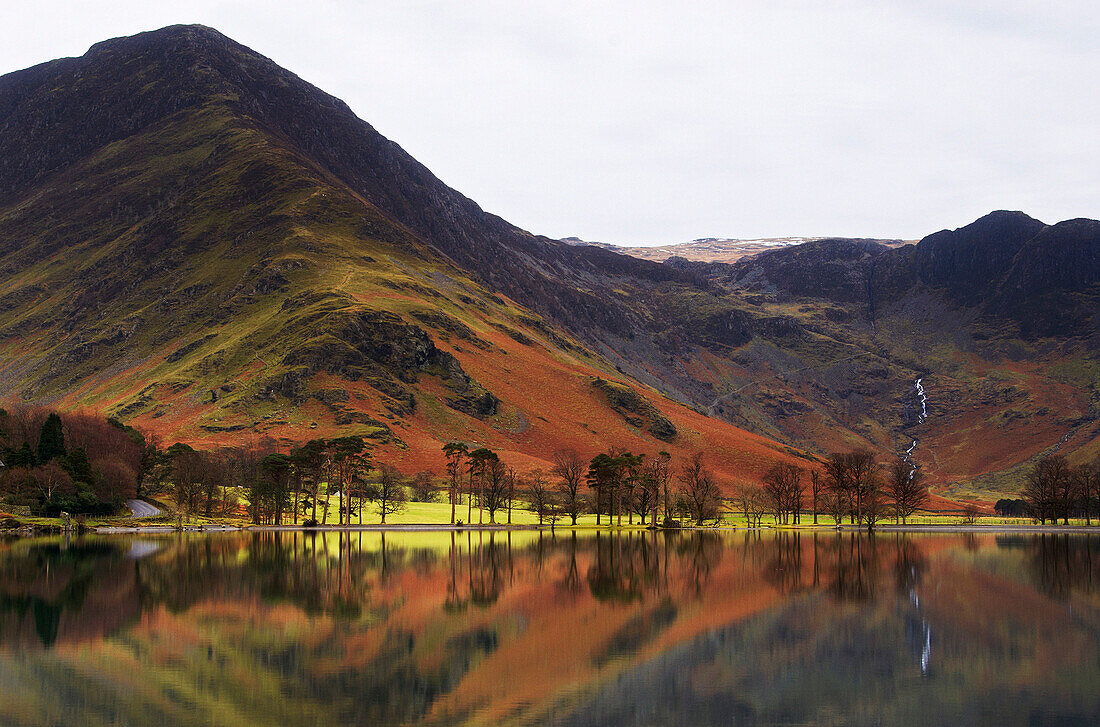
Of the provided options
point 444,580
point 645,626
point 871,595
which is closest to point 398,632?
point 645,626

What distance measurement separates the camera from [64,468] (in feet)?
388

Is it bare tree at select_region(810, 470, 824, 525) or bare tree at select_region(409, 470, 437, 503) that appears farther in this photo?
bare tree at select_region(409, 470, 437, 503)

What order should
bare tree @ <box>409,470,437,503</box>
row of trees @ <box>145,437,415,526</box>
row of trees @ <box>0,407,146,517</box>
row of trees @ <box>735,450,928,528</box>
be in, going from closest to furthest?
1. row of trees @ <box>0,407,146,517</box>
2. row of trees @ <box>145,437,415,526</box>
3. row of trees @ <box>735,450,928,528</box>
4. bare tree @ <box>409,470,437,503</box>

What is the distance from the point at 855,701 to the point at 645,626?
45.4ft

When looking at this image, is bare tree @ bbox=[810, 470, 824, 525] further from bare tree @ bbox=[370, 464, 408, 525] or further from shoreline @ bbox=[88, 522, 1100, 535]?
bare tree @ bbox=[370, 464, 408, 525]

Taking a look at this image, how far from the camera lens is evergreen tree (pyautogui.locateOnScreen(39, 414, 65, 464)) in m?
121

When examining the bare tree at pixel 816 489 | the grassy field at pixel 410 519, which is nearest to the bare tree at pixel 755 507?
the grassy field at pixel 410 519

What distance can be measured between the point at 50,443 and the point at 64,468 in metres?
5.75

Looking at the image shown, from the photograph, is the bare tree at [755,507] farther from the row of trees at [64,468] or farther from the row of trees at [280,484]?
the row of trees at [64,468]

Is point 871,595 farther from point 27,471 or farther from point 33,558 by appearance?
point 27,471

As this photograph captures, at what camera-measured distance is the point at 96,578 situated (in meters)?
56.3

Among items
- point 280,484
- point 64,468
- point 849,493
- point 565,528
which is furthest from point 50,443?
point 849,493

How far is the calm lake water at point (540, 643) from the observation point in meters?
25.3

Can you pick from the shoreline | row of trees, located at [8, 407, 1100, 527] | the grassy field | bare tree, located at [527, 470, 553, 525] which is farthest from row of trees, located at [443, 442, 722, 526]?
the shoreline
